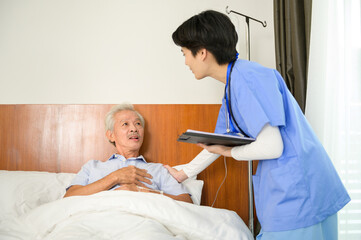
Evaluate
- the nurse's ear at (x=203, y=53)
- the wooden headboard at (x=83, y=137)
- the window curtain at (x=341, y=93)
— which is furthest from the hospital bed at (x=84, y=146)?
the nurse's ear at (x=203, y=53)

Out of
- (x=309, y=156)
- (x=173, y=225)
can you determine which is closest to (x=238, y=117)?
(x=309, y=156)

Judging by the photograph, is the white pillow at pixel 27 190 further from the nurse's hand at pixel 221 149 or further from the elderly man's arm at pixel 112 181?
the nurse's hand at pixel 221 149

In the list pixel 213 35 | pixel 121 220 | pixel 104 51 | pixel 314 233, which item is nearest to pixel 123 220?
pixel 121 220

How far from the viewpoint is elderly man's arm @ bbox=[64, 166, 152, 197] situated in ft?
5.31

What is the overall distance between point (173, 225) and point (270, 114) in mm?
680

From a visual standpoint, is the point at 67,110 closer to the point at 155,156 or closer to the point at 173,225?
the point at 155,156

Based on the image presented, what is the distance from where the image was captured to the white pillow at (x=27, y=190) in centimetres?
171

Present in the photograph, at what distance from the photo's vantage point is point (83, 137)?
2.18 metres

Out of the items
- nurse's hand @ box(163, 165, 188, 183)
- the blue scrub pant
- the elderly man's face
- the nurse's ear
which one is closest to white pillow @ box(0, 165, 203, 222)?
nurse's hand @ box(163, 165, 188, 183)

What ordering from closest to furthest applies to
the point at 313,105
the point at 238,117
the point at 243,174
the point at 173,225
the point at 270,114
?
the point at 270,114, the point at 238,117, the point at 173,225, the point at 313,105, the point at 243,174

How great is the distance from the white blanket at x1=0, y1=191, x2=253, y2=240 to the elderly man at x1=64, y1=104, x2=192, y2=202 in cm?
21

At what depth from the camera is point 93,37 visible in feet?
7.45

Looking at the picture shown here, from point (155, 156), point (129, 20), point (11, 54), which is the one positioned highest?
point (129, 20)

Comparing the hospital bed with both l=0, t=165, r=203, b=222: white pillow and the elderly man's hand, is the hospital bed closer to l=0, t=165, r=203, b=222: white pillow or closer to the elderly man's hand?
l=0, t=165, r=203, b=222: white pillow
